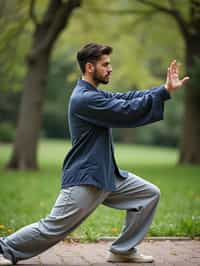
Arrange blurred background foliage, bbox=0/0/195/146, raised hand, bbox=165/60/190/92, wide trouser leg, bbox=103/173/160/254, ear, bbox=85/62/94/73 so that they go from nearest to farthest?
raised hand, bbox=165/60/190/92 → ear, bbox=85/62/94/73 → wide trouser leg, bbox=103/173/160/254 → blurred background foliage, bbox=0/0/195/146

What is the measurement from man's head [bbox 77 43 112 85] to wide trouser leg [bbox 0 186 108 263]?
1.00 metres

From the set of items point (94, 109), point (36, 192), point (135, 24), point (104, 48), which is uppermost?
point (135, 24)

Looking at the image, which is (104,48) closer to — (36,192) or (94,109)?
(94,109)

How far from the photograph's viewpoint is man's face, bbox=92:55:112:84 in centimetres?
576

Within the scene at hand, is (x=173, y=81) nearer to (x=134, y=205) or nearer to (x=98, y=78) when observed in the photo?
(x=98, y=78)

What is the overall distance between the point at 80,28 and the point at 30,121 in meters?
6.48

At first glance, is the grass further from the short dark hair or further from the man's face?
the short dark hair

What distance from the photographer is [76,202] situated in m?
5.71

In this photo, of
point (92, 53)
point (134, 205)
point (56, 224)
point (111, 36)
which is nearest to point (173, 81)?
point (92, 53)

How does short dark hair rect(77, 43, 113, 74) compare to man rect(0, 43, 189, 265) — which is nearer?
man rect(0, 43, 189, 265)

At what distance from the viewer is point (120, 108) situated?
5.61 m

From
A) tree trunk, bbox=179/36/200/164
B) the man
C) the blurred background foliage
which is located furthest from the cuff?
tree trunk, bbox=179/36/200/164

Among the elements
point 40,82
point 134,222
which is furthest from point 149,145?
point 134,222

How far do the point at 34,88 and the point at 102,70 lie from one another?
15.7m
